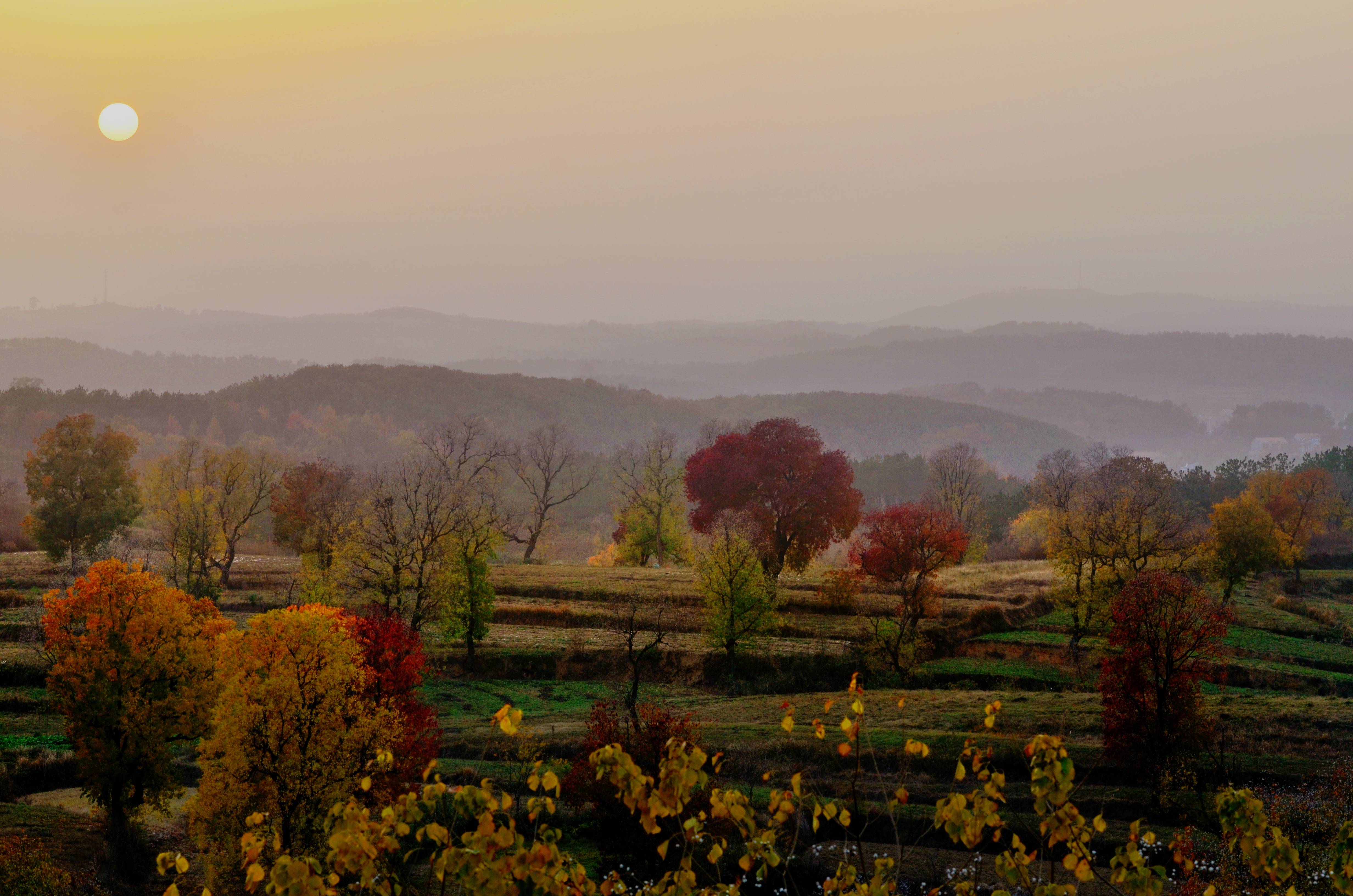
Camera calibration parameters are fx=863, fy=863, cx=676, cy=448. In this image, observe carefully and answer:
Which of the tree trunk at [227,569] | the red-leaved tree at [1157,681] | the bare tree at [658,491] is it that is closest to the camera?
the red-leaved tree at [1157,681]

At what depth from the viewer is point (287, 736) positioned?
28.6 metres

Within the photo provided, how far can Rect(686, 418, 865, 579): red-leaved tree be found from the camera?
72.2 meters

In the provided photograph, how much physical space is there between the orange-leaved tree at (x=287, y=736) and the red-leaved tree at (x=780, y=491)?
141 ft

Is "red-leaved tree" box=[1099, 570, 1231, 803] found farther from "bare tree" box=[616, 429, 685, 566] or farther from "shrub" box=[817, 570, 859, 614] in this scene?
"bare tree" box=[616, 429, 685, 566]

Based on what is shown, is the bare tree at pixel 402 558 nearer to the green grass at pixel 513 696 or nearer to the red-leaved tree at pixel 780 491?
the green grass at pixel 513 696

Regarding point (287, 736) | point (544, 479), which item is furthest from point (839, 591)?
point (544, 479)

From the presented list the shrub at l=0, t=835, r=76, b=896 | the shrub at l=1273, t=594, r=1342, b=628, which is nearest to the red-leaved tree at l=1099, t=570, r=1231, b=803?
the shrub at l=1273, t=594, r=1342, b=628

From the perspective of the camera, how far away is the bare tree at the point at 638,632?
45.6m

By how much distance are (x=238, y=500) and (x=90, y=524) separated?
1227cm

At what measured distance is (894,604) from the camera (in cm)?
6312

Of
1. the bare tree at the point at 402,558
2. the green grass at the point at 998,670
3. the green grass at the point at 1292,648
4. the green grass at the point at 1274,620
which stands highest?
the bare tree at the point at 402,558

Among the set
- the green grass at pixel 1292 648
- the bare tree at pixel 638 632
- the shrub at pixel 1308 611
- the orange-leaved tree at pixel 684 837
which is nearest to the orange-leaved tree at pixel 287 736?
the bare tree at pixel 638 632

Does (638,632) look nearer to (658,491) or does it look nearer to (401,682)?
(401,682)

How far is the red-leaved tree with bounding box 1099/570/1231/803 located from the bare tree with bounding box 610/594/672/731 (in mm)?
20265
